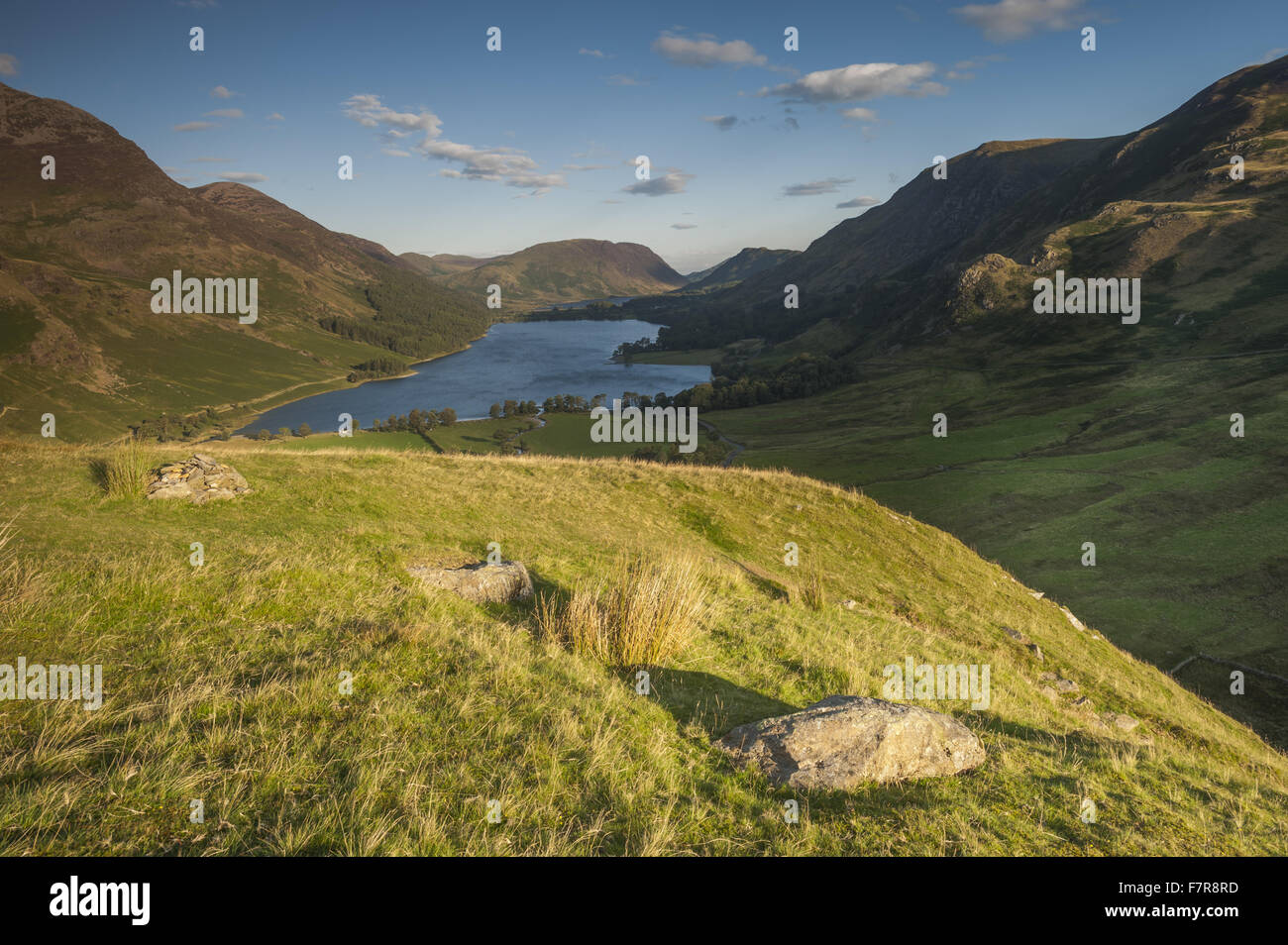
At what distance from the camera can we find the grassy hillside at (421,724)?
4.35 meters

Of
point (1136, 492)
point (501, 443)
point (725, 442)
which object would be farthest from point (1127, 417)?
point (501, 443)

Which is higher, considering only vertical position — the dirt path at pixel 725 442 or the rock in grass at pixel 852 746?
the dirt path at pixel 725 442

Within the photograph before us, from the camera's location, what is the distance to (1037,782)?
22.5ft

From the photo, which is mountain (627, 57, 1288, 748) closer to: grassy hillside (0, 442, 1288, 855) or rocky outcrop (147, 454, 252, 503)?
grassy hillside (0, 442, 1288, 855)

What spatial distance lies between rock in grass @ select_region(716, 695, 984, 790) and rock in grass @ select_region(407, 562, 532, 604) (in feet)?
17.9

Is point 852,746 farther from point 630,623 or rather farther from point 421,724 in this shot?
point 421,724

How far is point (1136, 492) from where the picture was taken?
43.2m

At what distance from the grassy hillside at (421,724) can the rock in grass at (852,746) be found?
0.24 metres

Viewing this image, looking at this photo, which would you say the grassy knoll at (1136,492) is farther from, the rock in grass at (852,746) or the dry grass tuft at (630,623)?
the dry grass tuft at (630,623)

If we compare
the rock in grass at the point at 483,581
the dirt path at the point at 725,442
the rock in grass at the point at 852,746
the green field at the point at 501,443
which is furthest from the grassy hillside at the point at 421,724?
the green field at the point at 501,443

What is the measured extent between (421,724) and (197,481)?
13.2 meters

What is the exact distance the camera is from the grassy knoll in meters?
27.4
